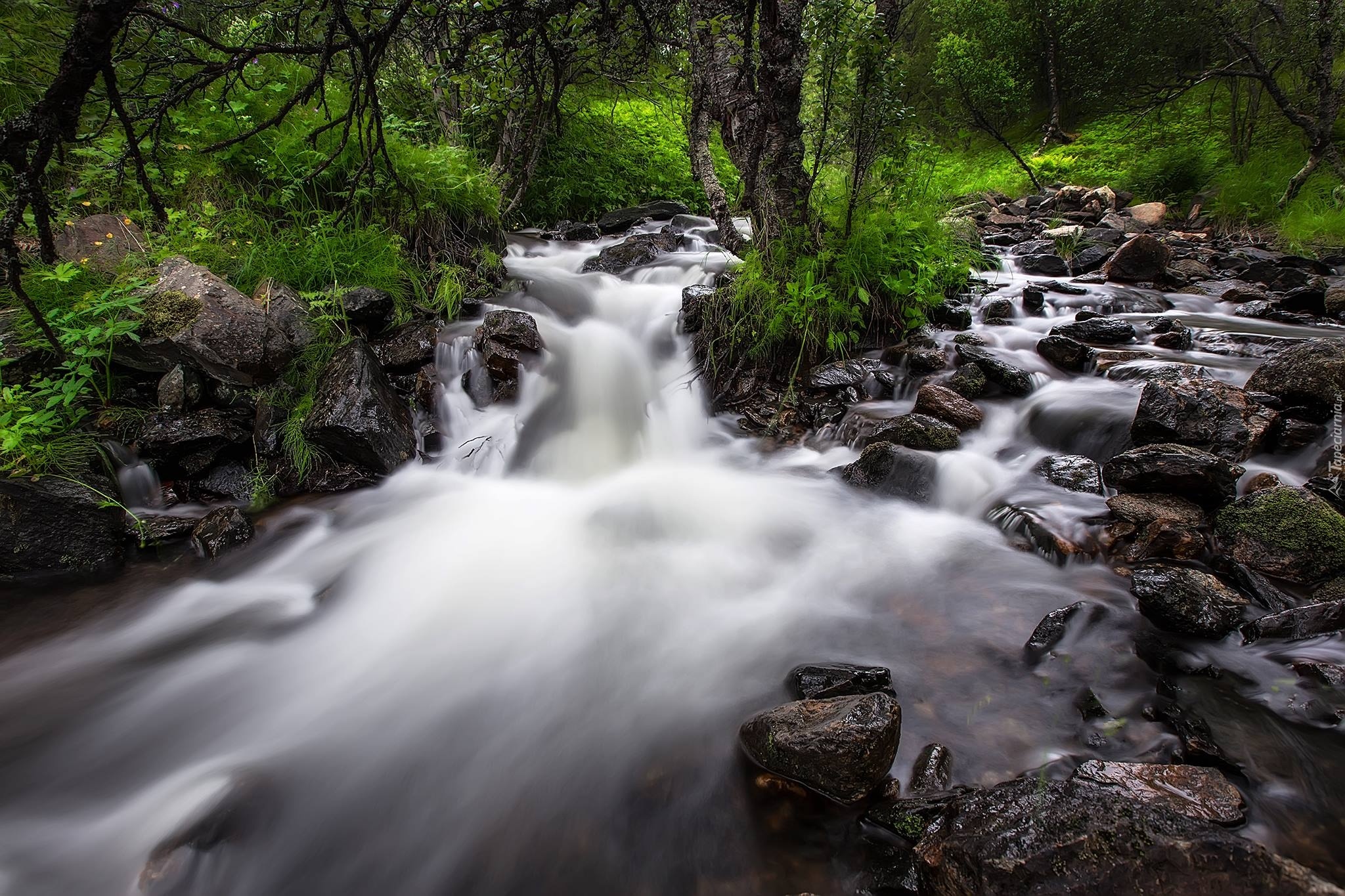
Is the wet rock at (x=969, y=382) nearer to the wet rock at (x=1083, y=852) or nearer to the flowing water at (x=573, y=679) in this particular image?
the flowing water at (x=573, y=679)

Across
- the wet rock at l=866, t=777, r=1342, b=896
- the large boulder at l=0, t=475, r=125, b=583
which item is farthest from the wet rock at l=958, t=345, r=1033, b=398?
the large boulder at l=0, t=475, r=125, b=583

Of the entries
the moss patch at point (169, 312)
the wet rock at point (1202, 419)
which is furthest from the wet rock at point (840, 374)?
the moss patch at point (169, 312)

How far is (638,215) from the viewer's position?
9.75 metres

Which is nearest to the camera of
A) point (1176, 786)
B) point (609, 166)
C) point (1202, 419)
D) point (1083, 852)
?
point (1083, 852)

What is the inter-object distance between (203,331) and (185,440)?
725mm

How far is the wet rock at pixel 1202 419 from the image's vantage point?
3459 mm

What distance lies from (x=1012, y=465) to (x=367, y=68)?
4.12 m

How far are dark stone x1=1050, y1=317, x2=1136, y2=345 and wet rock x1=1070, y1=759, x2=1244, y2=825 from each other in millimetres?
4510

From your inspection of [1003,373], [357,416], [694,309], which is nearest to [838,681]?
[1003,373]

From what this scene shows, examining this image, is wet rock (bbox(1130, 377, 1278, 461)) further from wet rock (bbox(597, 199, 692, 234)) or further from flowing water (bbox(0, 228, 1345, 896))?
wet rock (bbox(597, 199, 692, 234))

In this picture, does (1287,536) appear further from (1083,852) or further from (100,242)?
(100,242)

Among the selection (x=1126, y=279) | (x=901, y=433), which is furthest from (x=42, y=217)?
(x=1126, y=279)

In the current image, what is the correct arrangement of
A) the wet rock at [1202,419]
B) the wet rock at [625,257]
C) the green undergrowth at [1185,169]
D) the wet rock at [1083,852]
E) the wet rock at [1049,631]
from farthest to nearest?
the green undergrowth at [1185,169]
the wet rock at [625,257]
the wet rock at [1202,419]
the wet rock at [1049,631]
the wet rock at [1083,852]

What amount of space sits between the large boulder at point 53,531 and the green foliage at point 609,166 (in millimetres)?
7430
